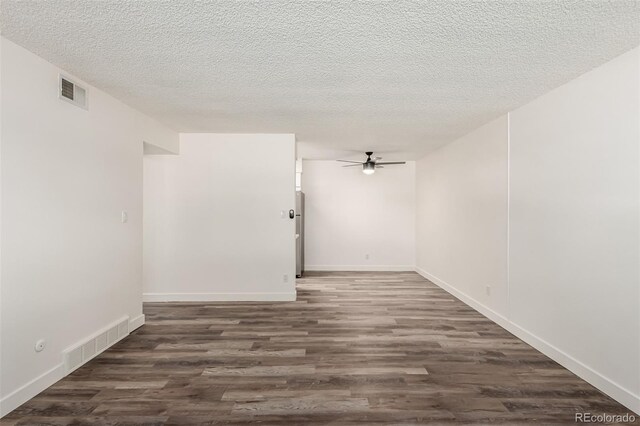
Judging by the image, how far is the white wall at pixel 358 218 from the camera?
6945 mm

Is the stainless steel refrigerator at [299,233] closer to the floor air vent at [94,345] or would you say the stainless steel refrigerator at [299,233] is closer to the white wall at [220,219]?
the white wall at [220,219]

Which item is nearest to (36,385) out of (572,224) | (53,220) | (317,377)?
(53,220)

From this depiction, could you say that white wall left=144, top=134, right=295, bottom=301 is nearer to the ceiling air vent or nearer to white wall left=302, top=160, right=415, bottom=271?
the ceiling air vent

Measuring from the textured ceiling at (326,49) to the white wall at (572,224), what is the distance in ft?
1.04

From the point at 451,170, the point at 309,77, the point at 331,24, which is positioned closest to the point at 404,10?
the point at 331,24

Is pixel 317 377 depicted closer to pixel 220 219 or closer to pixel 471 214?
pixel 220 219

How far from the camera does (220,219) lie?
453 cm

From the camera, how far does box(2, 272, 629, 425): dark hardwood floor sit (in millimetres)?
2016

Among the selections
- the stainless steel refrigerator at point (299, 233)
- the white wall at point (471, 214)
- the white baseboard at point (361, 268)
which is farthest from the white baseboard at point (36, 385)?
the white baseboard at point (361, 268)

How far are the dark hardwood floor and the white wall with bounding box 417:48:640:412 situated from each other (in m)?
0.28

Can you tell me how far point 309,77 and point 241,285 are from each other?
10.5ft

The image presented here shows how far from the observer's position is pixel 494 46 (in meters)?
2.03

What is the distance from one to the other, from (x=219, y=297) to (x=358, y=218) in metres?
3.58

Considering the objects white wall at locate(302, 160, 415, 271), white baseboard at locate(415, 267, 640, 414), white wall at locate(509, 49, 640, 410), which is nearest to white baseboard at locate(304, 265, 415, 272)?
white wall at locate(302, 160, 415, 271)
